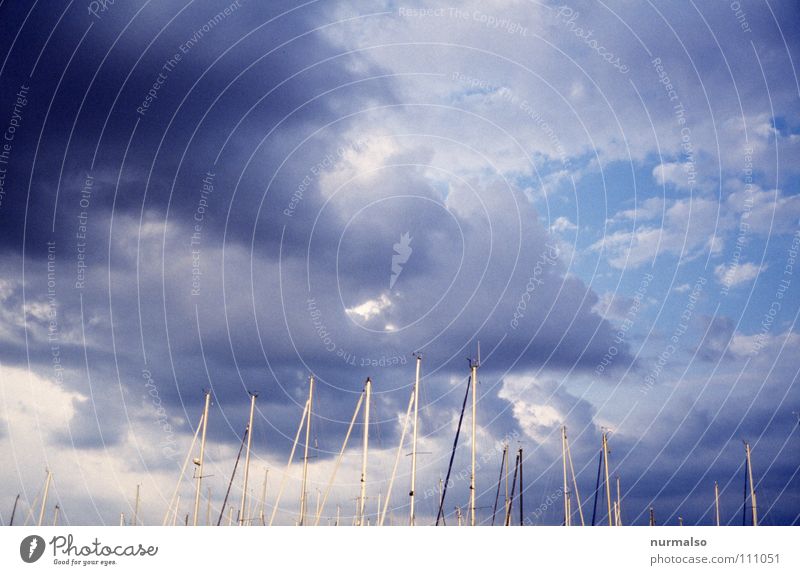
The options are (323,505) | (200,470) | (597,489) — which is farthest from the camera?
Result: (597,489)
